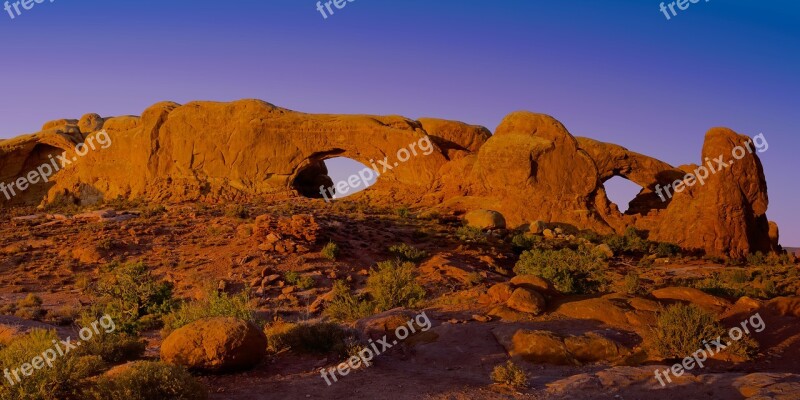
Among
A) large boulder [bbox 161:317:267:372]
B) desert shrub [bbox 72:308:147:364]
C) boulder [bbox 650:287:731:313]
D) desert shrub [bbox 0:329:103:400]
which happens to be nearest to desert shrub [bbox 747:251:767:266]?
boulder [bbox 650:287:731:313]

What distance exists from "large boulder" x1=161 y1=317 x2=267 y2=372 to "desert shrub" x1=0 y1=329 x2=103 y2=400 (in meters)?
1.11

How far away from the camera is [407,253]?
1845 cm

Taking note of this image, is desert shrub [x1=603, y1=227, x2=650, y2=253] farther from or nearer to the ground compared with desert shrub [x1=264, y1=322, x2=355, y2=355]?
nearer to the ground

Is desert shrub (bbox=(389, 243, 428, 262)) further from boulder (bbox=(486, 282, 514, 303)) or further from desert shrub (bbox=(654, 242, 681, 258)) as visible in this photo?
desert shrub (bbox=(654, 242, 681, 258))

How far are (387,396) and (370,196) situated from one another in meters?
24.0

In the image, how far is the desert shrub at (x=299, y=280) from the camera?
50.1 ft

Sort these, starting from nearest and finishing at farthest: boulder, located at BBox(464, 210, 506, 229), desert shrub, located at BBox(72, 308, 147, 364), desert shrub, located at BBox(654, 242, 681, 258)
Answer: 1. desert shrub, located at BBox(72, 308, 147, 364)
2. desert shrub, located at BBox(654, 242, 681, 258)
3. boulder, located at BBox(464, 210, 506, 229)

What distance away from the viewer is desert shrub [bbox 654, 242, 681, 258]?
69.1 feet

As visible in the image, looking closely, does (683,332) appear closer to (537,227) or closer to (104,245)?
(537,227)

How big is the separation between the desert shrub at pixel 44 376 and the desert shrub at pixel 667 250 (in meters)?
19.8

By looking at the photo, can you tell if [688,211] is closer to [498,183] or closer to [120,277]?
[498,183]

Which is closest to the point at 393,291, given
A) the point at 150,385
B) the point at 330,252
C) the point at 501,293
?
the point at 501,293

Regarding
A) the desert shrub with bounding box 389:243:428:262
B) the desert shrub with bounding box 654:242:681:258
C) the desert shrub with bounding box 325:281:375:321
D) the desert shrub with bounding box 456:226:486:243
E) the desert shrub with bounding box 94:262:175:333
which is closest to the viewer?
the desert shrub with bounding box 325:281:375:321

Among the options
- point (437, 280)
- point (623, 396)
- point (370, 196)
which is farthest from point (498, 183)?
point (623, 396)
